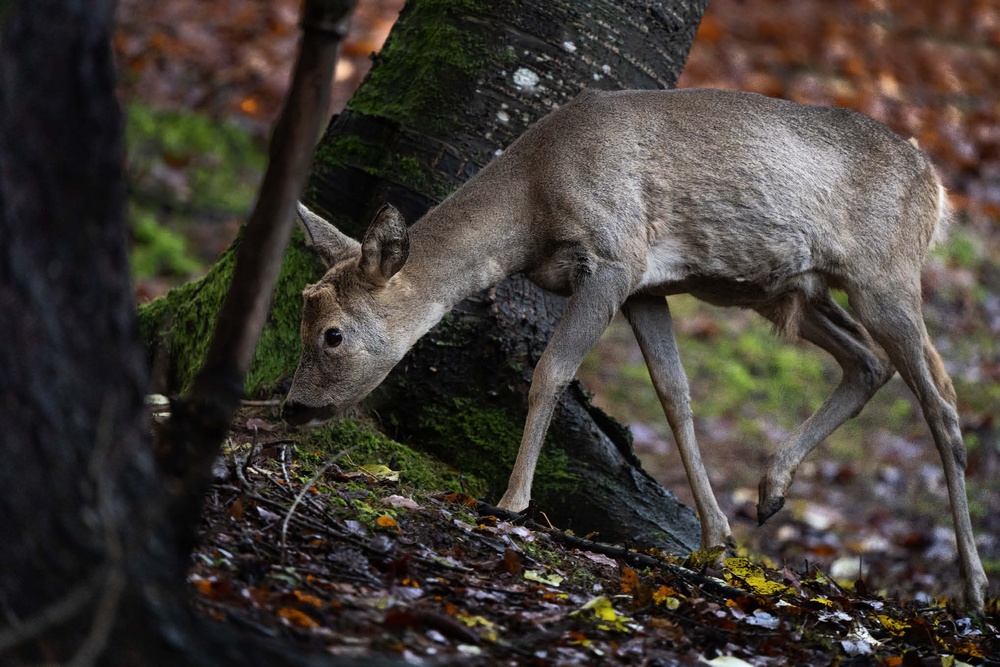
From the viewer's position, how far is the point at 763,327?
454 inches

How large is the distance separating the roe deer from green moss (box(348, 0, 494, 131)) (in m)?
0.53

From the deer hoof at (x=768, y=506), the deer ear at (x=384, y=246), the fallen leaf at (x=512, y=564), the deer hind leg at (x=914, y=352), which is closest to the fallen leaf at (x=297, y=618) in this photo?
the fallen leaf at (x=512, y=564)

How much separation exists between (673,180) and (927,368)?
1.88 metres

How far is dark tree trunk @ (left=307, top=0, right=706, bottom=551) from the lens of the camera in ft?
18.8

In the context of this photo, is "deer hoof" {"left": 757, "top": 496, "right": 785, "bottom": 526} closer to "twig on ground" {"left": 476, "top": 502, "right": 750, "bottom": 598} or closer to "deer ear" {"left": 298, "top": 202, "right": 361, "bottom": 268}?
"twig on ground" {"left": 476, "top": 502, "right": 750, "bottom": 598}

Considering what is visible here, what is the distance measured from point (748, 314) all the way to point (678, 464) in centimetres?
289

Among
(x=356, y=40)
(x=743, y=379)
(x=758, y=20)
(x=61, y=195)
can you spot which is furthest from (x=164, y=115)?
(x=61, y=195)

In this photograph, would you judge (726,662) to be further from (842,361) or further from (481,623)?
(842,361)

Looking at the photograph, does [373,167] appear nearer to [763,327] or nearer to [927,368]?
Result: [927,368]

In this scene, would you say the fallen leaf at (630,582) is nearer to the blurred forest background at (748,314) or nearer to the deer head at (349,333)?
the deer head at (349,333)

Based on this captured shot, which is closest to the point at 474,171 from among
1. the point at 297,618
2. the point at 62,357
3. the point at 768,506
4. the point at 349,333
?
the point at 349,333

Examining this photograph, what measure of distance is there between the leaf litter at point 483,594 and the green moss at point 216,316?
2.05 ft

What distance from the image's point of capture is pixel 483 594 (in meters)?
3.64

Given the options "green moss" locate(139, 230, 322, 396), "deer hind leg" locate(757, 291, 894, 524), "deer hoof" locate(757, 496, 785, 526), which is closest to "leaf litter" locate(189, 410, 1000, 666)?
"green moss" locate(139, 230, 322, 396)
